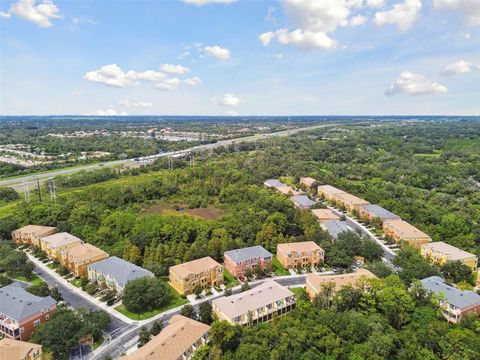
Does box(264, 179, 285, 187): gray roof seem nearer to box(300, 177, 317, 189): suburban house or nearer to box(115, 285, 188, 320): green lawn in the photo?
box(300, 177, 317, 189): suburban house

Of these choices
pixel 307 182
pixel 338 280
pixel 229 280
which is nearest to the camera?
pixel 338 280

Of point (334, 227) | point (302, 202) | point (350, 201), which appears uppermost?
point (350, 201)

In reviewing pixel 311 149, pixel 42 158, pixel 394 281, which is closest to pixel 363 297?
pixel 394 281

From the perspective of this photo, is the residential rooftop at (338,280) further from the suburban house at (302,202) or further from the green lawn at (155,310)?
the suburban house at (302,202)

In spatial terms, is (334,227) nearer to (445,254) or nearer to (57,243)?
(445,254)

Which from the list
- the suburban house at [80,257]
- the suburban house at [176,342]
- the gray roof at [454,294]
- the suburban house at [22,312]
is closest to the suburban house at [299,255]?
the gray roof at [454,294]

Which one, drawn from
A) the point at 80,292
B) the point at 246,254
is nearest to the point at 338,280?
the point at 246,254

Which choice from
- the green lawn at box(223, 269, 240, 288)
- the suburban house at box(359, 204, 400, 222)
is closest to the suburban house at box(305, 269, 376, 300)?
the green lawn at box(223, 269, 240, 288)
